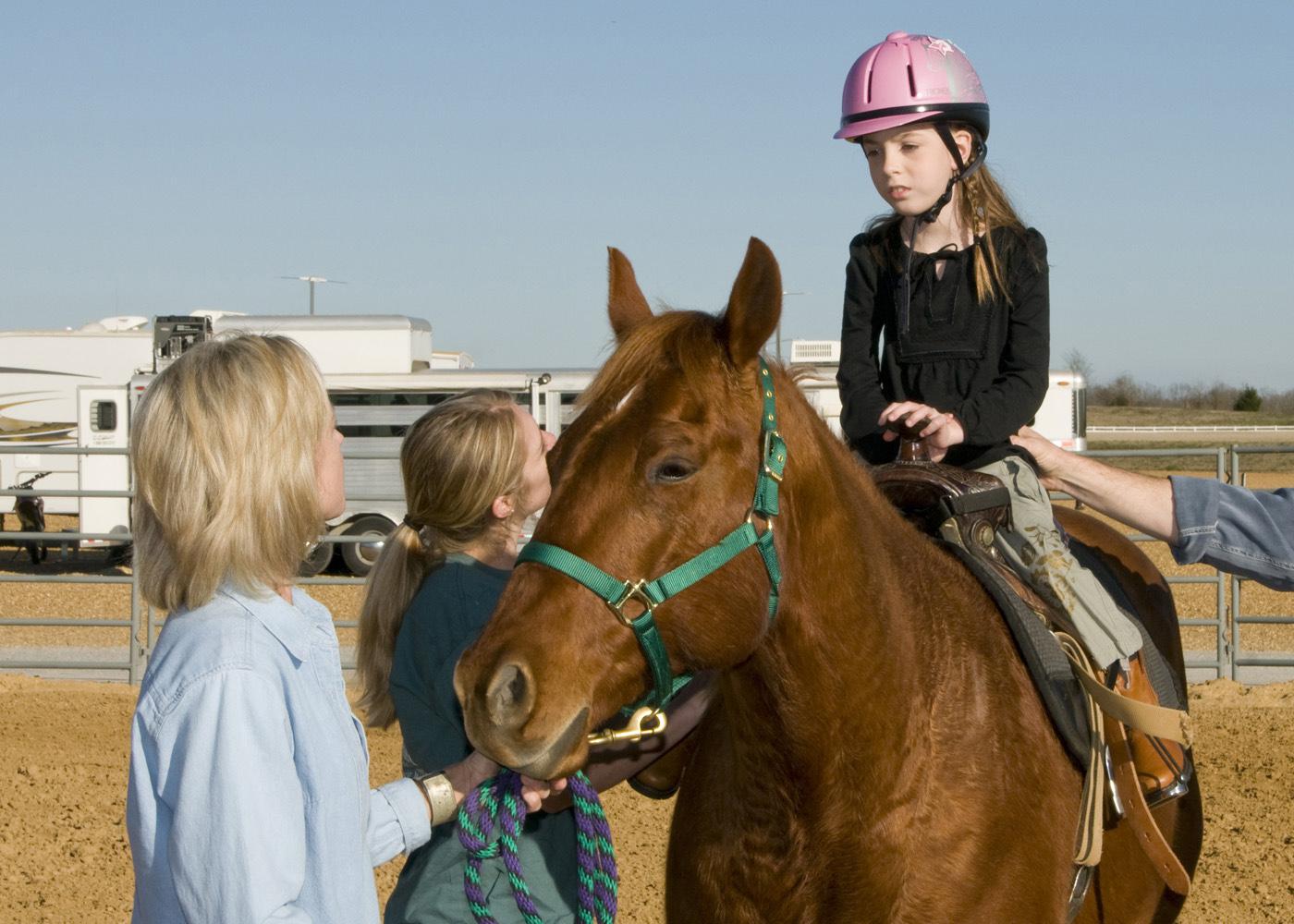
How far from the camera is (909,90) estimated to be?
3.13 meters

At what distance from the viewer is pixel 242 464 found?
173 cm

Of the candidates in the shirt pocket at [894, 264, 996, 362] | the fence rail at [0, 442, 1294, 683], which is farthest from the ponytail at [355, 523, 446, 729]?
the fence rail at [0, 442, 1294, 683]

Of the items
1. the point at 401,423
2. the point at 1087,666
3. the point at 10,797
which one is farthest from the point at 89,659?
the point at 1087,666

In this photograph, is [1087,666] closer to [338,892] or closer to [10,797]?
[338,892]

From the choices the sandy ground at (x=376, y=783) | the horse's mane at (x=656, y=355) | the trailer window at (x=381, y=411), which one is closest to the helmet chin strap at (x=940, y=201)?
the horse's mane at (x=656, y=355)

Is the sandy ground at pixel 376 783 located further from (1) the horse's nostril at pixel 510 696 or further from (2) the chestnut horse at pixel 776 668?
(1) the horse's nostril at pixel 510 696

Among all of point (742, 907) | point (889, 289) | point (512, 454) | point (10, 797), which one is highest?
point (889, 289)

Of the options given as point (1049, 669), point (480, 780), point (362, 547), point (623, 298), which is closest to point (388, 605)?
point (480, 780)

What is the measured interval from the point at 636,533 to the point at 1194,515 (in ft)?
4.98

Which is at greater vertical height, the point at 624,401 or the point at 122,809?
the point at 624,401

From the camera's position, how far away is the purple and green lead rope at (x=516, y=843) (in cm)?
227

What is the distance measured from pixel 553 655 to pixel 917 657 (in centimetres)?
80

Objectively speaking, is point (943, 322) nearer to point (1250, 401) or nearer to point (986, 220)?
point (986, 220)

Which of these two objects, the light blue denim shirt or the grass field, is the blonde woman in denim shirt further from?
the grass field
